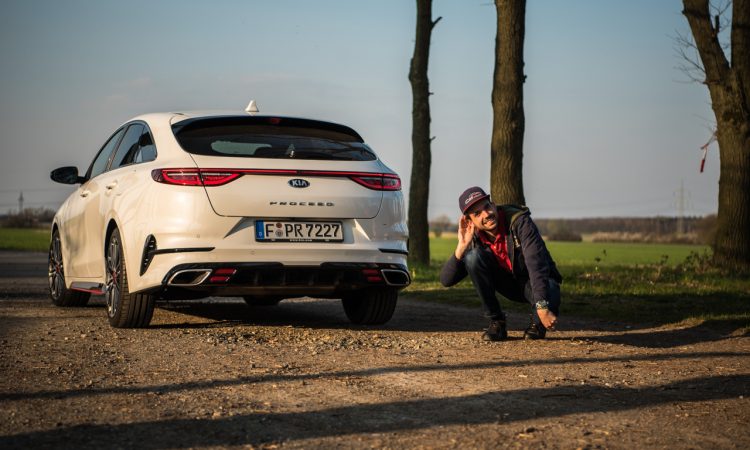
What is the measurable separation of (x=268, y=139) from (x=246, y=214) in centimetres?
75

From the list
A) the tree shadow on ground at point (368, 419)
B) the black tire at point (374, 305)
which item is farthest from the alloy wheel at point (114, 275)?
the tree shadow on ground at point (368, 419)

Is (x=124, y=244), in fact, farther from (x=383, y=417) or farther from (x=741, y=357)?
(x=741, y=357)

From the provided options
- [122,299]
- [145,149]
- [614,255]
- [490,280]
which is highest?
[145,149]

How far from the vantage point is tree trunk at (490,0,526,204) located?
46.3 ft

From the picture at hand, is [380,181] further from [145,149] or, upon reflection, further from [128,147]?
[128,147]

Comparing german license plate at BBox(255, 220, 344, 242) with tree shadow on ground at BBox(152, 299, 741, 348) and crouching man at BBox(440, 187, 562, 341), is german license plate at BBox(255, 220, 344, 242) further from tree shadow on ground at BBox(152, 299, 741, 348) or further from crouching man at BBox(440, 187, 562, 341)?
tree shadow on ground at BBox(152, 299, 741, 348)

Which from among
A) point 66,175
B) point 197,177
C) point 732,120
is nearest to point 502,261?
point 197,177

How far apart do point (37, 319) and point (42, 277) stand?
7937 mm

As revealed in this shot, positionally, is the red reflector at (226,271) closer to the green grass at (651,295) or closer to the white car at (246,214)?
the white car at (246,214)

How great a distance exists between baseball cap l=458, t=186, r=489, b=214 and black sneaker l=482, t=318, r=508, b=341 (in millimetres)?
1032

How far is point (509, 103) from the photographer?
1412cm

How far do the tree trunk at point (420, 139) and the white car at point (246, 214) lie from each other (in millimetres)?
11658

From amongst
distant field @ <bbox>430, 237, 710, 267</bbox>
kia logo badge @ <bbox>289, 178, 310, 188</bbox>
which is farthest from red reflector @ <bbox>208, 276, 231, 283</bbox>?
distant field @ <bbox>430, 237, 710, 267</bbox>

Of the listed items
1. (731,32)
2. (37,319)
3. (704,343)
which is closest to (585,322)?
(704,343)
